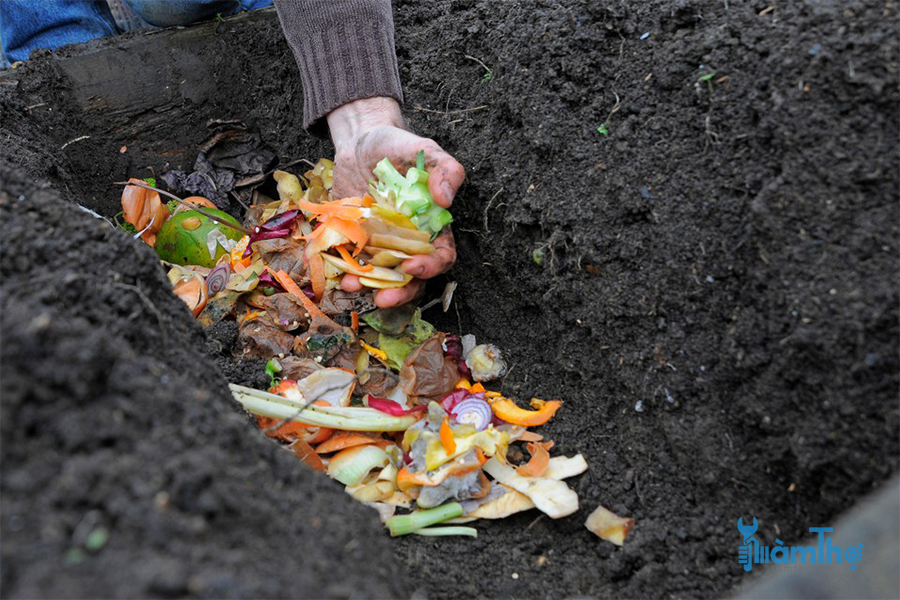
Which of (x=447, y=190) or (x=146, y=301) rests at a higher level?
(x=146, y=301)

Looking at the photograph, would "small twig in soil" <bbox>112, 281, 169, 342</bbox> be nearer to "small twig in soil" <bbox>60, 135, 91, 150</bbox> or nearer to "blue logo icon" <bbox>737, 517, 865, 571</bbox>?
"blue logo icon" <bbox>737, 517, 865, 571</bbox>

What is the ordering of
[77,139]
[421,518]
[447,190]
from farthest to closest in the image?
[77,139], [447,190], [421,518]

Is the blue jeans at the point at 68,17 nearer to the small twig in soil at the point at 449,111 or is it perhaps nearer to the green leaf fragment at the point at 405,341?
the small twig in soil at the point at 449,111

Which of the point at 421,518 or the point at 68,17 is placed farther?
the point at 68,17

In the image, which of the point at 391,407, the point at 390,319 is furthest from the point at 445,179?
the point at 391,407

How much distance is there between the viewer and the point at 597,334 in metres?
2.32

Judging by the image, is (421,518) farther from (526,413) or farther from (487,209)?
Result: (487,209)

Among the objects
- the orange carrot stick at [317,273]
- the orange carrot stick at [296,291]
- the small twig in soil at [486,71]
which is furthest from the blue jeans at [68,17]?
the orange carrot stick at [317,273]

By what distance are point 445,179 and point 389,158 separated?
357 mm

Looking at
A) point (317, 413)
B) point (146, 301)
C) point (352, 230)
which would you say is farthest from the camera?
point (352, 230)

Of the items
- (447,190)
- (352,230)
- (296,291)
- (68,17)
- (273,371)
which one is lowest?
(273,371)

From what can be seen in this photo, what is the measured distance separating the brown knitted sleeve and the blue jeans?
78cm

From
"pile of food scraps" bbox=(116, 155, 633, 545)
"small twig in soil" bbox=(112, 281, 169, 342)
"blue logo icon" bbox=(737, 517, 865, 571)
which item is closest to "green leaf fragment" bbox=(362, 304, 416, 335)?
"pile of food scraps" bbox=(116, 155, 633, 545)

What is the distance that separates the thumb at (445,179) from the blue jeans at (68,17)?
196 cm
